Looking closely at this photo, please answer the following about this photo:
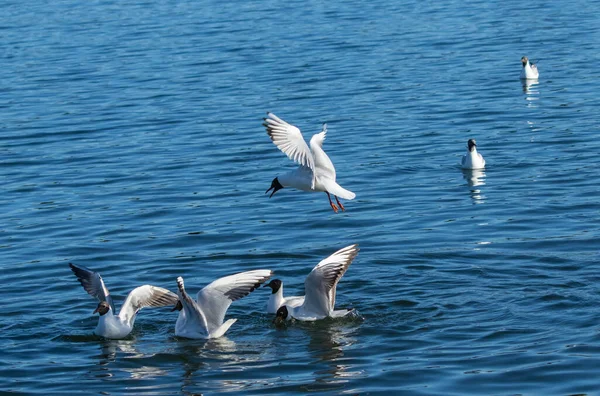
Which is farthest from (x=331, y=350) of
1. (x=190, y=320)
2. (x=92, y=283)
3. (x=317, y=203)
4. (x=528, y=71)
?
(x=528, y=71)

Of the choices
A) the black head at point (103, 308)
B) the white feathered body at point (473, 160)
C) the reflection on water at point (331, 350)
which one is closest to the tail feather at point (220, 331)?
the reflection on water at point (331, 350)

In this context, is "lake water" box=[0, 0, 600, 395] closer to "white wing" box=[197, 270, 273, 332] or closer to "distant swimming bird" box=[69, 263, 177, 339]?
"distant swimming bird" box=[69, 263, 177, 339]

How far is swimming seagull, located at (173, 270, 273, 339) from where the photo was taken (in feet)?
45.2

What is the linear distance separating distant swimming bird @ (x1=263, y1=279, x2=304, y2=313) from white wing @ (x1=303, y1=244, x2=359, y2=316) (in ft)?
0.76

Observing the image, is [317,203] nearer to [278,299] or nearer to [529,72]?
[278,299]

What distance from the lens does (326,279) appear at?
13938mm

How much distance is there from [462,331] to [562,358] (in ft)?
4.65

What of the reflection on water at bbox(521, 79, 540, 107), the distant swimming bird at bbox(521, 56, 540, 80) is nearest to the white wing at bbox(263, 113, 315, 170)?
the reflection on water at bbox(521, 79, 540, 107)

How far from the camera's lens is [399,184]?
20.6 meters

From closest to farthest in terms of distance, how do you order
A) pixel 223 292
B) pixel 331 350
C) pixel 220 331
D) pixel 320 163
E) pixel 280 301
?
pixel 331 350 < pixel 223 292 < pixel 220 331 < pixel 280 301 < pixel 320 163

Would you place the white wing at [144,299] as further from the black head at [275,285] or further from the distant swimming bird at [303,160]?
the distant swimming bird at [303,160]

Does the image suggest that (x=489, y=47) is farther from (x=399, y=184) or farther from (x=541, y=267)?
(x=541, y=267)

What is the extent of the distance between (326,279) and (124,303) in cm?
239

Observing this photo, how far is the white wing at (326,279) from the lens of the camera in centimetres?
1386
